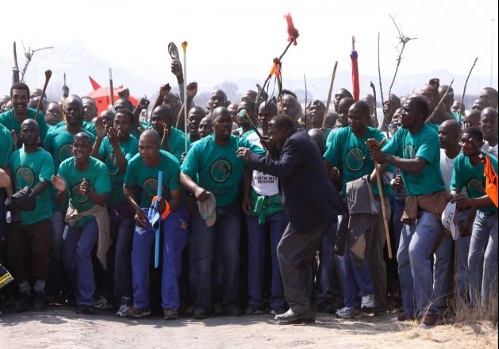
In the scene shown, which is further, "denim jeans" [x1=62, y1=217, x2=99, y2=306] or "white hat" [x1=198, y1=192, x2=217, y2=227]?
"denim jeans" [x1=62, y1=217, x2=99, y2=306]

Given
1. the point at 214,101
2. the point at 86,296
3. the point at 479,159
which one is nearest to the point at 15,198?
the point at 86,296

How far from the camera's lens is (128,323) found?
10672 mm

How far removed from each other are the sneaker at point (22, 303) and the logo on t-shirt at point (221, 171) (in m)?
2.29

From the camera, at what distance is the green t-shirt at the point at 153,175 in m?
10.8

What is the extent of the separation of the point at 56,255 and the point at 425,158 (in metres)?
4.10

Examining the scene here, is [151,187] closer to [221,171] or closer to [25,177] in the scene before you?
[221,171]

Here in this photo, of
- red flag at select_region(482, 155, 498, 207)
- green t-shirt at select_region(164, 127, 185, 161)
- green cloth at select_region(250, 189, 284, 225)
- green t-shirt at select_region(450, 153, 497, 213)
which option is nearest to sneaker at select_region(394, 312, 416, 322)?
green t-shirt at select_region(450, 153, 497, 213)

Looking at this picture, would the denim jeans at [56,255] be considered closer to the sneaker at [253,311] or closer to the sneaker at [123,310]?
the sneaker at [123,310]

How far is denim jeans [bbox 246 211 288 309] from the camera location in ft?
35.8

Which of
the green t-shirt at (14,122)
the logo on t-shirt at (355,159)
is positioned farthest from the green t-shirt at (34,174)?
the logo on t-shirt at (355,159)

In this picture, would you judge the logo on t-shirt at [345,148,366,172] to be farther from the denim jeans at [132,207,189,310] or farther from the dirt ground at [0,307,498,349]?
the denim jeans at [132,207,189,310]

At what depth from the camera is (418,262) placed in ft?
32.2

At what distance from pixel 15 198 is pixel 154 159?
1.43 meters

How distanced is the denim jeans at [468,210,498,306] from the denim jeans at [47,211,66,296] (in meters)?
4.33
